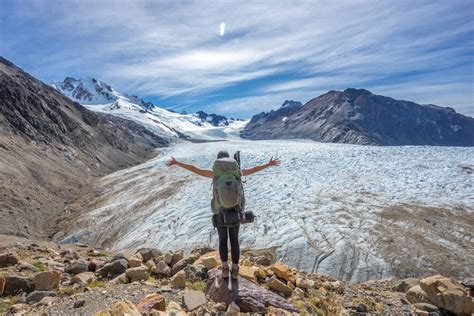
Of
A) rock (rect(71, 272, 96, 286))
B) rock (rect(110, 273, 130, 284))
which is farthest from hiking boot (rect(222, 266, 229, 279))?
rock (rect(71, 272, 96, 286))

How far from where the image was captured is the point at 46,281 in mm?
7617

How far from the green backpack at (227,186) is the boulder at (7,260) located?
22.8 ft

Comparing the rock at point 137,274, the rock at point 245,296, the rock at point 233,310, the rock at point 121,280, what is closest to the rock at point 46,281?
the rock at point 121,280

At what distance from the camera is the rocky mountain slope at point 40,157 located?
27270 mm

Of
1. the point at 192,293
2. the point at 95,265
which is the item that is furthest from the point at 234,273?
the point at 95,265

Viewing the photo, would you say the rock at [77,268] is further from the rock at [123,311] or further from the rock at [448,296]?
the rock at [448,296]

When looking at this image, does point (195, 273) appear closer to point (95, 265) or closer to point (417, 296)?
point (95, 265)

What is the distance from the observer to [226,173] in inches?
257

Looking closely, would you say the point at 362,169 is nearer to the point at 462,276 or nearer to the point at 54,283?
the point at 462,276

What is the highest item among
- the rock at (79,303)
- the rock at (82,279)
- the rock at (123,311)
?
the rock at (123,311)

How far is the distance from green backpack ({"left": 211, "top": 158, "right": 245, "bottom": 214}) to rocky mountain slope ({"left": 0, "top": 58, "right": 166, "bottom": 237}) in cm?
2111

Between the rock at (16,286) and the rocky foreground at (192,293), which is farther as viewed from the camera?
the rock at (16,286)

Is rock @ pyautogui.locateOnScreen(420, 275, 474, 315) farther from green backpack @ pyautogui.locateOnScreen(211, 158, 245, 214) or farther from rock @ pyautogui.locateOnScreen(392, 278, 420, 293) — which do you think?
green backpack @ pyautogui.locateOnScreen(211, 158, 245, 214)

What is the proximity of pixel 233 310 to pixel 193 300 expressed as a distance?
87 cm
